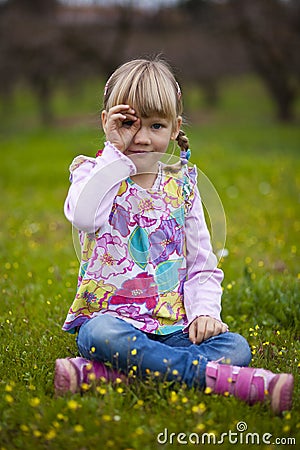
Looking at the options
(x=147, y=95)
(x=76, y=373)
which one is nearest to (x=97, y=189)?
(x=147, y=95)

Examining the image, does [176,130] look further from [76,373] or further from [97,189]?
[76,373]

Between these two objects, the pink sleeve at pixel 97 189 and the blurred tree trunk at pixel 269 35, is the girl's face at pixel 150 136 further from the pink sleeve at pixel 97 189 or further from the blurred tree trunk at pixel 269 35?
the blurred tree trunk at pixel 269 35

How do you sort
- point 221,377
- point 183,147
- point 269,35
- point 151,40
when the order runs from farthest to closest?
point 151,40
point 269,35
point 183,147
point 221,377

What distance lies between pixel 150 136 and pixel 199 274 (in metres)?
0.84

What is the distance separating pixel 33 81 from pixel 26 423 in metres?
18.7

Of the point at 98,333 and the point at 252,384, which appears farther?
the point at 98,333

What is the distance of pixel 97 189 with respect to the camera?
3154 millimetres

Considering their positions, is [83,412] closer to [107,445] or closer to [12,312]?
[107,445]

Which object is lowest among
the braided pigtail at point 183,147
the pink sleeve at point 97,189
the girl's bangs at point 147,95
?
the pink sleeve at point 97,189

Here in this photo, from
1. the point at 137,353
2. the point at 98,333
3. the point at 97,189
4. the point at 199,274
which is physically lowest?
the point at 137,353

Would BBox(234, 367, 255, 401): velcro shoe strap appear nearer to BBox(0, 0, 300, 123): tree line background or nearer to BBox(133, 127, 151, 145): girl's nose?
BBox(133, 127, 151, 145): girl's nose

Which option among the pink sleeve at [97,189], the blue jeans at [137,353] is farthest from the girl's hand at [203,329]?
the pink sleeve at [97,189]

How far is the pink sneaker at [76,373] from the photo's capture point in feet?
10.0

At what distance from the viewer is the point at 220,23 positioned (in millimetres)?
20859
